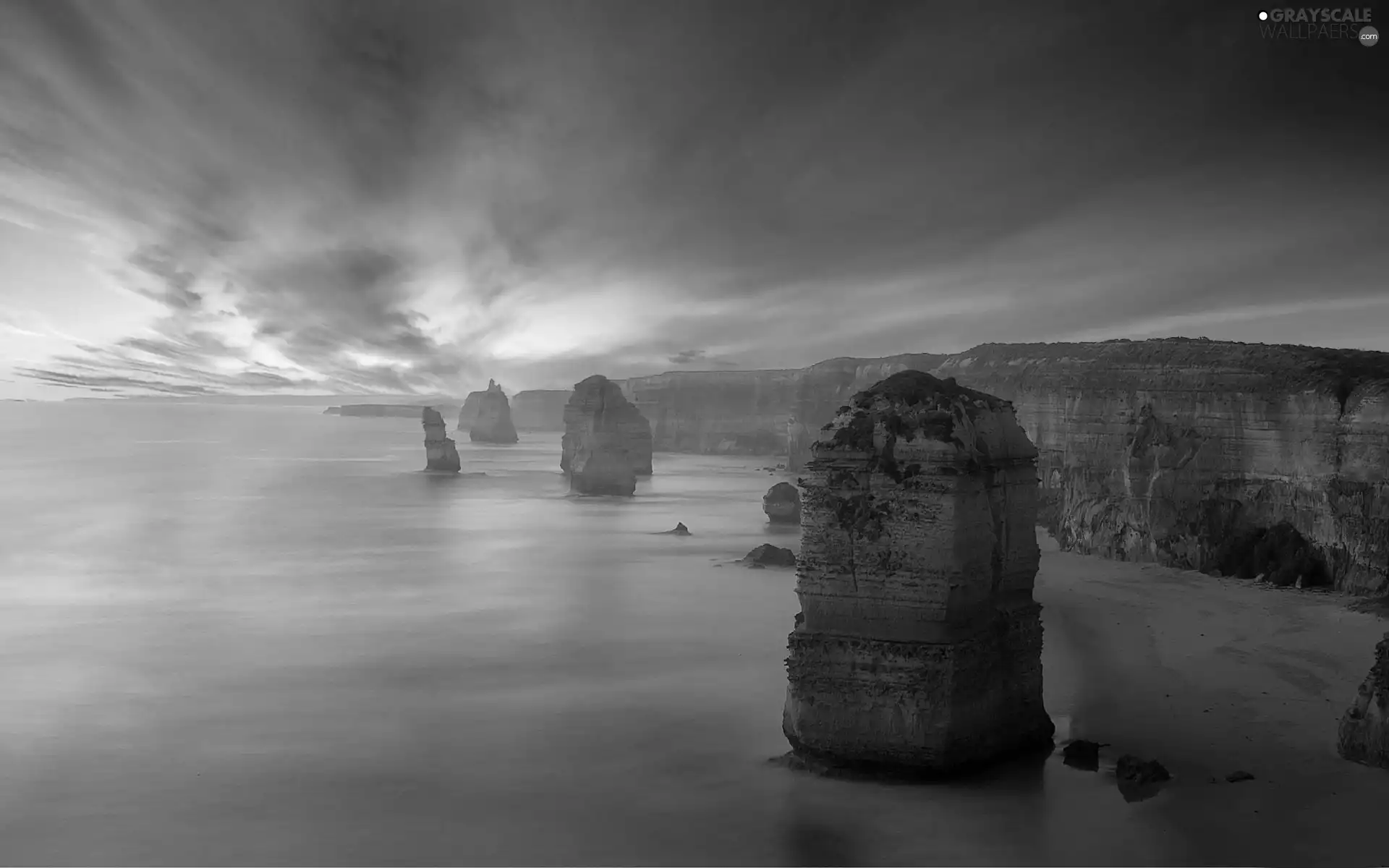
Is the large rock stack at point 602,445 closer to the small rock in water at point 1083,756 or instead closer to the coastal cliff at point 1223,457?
the coastal cliff at point 1223,457

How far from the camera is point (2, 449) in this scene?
142375 millimetres

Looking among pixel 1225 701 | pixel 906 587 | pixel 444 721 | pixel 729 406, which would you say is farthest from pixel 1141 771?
pixel 729 406

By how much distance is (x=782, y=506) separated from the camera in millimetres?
56000

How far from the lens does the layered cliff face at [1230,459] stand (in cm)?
2919

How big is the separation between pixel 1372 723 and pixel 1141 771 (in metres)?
3.56

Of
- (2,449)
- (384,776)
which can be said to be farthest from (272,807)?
(2,449)

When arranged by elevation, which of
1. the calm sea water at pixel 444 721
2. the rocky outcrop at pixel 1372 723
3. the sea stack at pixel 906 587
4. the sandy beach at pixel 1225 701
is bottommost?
the calm sea water at pixel 444 721

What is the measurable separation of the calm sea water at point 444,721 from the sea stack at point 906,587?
80cm

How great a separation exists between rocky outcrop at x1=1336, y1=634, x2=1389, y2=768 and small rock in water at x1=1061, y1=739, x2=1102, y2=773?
3677mm

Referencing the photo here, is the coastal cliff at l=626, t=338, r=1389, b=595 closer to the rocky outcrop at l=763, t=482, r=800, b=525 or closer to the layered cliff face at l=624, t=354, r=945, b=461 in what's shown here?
the rocky outcrop at l=763, t=482, r=800, b=525

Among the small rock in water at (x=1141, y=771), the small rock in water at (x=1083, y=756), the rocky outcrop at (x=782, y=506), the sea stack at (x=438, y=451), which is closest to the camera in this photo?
the small rock in water at (x=1141, y=771)

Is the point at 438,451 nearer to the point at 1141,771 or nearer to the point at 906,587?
the point at 906,587

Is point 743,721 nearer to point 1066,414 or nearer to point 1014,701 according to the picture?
point 1014,701

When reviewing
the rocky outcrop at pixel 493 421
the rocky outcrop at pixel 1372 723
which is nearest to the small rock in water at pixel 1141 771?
the rocky outcrop at pixel 1372 723
